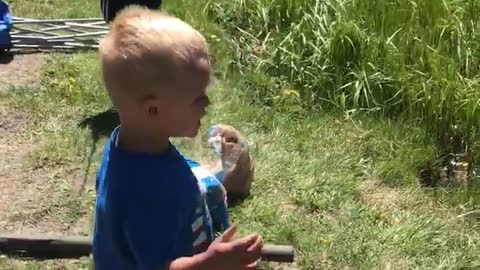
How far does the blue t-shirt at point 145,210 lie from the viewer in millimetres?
2205

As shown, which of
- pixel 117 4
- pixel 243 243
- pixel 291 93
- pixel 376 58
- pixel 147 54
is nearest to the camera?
pixel 147 54

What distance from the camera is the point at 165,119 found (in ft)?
7.30

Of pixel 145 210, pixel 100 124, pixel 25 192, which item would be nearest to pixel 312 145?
pixel 100 124

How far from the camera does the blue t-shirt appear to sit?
221cm

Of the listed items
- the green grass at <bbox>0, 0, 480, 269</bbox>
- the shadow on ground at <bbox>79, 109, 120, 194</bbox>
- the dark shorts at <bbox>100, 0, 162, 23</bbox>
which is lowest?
the shadow on ground at <bbox>79, 109, 120, 194</bbox>

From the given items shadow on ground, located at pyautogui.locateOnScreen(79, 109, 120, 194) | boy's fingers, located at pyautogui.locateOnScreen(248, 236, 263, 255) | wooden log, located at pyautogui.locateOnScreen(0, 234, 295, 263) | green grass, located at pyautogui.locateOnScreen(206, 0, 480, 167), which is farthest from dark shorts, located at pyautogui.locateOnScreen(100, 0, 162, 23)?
boy's fingers, located at pyautogui.locateOnScreen(248, 236, 263, 255)

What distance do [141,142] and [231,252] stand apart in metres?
0.35

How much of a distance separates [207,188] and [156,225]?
1.70 ft

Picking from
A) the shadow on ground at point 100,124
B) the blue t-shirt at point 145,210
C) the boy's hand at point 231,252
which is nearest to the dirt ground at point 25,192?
the shadow on ground at point 100,124

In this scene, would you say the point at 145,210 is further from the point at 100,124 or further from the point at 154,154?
the point at 100,124

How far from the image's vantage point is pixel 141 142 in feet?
7.43

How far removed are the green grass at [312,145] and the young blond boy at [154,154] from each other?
1.88m

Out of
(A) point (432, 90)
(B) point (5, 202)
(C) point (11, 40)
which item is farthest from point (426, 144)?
(C) point (11, 40)

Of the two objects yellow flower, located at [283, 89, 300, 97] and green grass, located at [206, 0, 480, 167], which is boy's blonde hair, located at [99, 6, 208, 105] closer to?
green grass, located at [206, 0, 480, 167]
